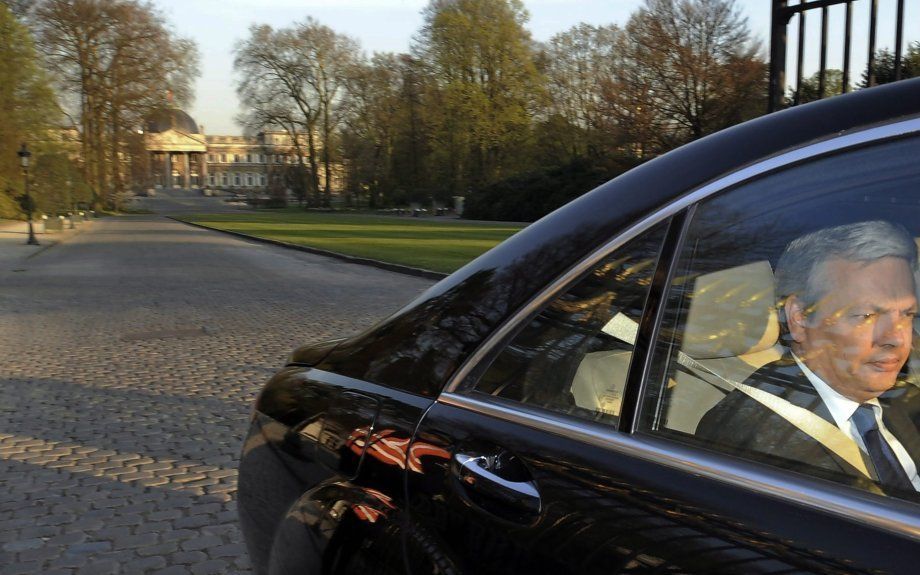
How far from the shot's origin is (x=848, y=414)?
1.42 m

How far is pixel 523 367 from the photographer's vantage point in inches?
67.7

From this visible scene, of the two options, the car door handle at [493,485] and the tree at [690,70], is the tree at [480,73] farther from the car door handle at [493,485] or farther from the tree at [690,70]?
the car door handle at [493,485]

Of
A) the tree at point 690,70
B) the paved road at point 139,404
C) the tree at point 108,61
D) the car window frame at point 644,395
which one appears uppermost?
the tree at point 108,61

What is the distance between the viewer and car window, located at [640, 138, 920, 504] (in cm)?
136

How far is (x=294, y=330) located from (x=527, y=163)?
50113mm

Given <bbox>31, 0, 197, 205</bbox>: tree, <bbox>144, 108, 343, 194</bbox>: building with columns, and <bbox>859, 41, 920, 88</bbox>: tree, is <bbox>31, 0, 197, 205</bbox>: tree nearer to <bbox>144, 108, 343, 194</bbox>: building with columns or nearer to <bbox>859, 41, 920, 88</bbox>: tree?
<bbox>144, 108, 343, 194</bbox>: building with columns

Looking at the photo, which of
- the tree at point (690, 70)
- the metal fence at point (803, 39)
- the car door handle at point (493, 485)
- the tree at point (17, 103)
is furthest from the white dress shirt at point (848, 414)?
the tree at point (17, 103)

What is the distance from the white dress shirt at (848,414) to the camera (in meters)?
1.30

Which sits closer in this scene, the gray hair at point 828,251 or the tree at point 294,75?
the gray hair at point 828,251

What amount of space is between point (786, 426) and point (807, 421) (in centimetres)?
4

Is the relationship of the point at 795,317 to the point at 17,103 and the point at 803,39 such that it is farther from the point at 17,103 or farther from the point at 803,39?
the point at 17,103

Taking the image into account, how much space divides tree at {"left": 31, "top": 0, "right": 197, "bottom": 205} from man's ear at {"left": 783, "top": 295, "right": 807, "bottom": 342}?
68169 millimetres

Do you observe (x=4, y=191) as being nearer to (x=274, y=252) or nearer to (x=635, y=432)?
(x=274, y=252)

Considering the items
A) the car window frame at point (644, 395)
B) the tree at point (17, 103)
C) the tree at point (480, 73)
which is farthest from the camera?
the tree at point (480, 73)
